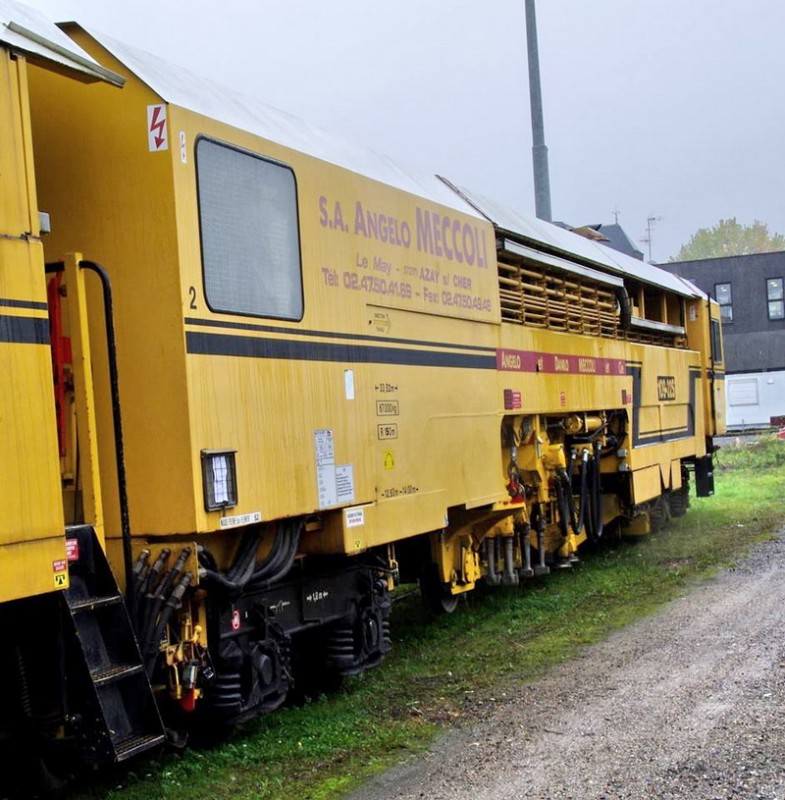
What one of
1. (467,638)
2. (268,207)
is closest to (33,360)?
(268,207)

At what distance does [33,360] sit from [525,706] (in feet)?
12.6

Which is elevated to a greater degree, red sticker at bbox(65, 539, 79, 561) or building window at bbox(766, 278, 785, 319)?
building window at bbox(766, 278, 785, 319)

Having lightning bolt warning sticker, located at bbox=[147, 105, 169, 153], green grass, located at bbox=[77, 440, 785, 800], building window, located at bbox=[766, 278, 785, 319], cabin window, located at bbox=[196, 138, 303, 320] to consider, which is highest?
building window, located at bbox=[766, 278, 785, 319]

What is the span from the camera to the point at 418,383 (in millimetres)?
7230

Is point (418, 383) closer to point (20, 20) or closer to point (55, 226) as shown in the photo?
point (55, 226)

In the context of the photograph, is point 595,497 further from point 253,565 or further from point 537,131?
point 253,565

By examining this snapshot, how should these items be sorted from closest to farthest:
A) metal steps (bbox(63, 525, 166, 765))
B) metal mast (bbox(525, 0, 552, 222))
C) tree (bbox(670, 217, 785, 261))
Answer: metal steps (bbox(63, 525, 166, 765)) < metal mast (bbox(525, 0, 552, 222)) < tree (bbox(670, 217, 785, 261))

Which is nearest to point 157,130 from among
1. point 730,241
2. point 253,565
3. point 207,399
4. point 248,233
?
point 248,233

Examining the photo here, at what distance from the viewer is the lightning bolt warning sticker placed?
5.19 m

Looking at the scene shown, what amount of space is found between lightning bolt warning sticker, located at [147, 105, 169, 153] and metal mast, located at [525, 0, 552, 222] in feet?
32.9

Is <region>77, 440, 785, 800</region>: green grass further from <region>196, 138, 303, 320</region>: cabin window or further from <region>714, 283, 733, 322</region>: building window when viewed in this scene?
<region>714, 283, 733, 322</region>: building window

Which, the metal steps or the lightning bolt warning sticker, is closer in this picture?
the metal steps

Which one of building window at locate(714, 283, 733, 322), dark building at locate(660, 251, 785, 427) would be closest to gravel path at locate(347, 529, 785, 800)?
dark building at locate(660, 251, 785, 427)

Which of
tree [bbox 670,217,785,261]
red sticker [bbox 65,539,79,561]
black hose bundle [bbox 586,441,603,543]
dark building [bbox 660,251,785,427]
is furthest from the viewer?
tree [bbox 670,217,785,261]
